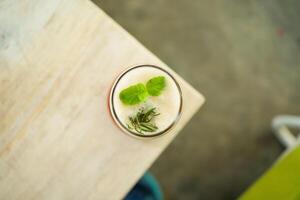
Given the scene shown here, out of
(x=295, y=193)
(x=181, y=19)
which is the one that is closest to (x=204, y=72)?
(x=181, y=19)

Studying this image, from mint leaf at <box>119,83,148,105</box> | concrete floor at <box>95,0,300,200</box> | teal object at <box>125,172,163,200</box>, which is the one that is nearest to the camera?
mint leaf at <box>119,83,148,105</box>

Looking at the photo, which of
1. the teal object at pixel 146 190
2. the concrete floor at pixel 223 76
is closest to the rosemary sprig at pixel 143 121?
the teal object at pixel 146 190

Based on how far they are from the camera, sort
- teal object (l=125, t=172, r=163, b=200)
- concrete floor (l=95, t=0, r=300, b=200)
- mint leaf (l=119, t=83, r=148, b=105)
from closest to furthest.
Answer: mint leaf (l=119, t=83, r=148, b=105), teal object (l=125, t=172, r=163, b=200), concrete floor (l=95, t=0, r=300, b=200)

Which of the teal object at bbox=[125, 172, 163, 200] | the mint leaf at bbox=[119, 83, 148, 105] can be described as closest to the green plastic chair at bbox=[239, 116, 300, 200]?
the teal object at bbox=[125, 172, 163, 200]

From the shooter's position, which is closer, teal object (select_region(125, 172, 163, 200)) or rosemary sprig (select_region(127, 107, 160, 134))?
rosemary sprig (select_region(127, 107, 160, 134))

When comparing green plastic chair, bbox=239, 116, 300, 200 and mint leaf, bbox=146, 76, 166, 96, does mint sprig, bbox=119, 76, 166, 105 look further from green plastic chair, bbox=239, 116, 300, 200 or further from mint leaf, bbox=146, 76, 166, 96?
green plastic chair, bbox=239, 116, 300, 200

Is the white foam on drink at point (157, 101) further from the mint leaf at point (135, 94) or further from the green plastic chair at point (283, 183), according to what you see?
the green plastic chair at point (283, 183)

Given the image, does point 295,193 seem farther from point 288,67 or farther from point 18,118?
point 288,67
